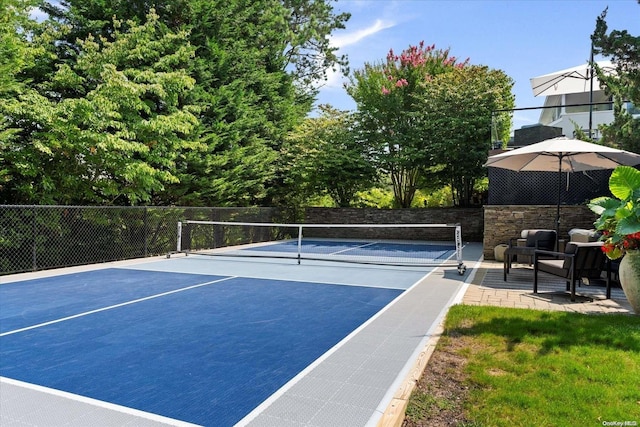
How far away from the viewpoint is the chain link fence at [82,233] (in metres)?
9.27

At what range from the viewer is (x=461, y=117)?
18016 mm

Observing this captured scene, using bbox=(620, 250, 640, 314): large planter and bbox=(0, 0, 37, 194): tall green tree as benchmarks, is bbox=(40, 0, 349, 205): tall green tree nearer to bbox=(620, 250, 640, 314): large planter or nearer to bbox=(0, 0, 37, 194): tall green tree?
bbox=(0, 0, 37, 194): tall green tree

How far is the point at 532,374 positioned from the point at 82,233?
1053cm

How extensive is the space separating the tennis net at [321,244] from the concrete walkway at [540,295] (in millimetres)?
1227

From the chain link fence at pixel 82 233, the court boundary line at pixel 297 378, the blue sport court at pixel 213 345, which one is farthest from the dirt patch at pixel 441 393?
the chain link fence at pixel 82 233

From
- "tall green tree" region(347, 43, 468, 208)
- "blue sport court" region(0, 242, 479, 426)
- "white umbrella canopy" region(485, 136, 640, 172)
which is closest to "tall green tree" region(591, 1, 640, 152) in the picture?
"white umbrella canopy" region(485, 136, 640, 172)

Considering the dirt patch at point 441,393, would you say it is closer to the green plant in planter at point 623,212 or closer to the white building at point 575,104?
the green plant in planter at point 623,212

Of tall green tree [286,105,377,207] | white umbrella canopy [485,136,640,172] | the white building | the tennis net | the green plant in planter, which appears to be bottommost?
the tennis net

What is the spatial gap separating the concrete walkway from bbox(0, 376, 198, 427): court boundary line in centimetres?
481

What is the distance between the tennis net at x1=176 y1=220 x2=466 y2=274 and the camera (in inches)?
485

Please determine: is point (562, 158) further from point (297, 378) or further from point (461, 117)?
point (461, 117)

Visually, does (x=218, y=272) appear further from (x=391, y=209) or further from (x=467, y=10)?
(x=391, y=209)

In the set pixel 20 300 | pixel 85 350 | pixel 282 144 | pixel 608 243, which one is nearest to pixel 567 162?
pixel 608 243

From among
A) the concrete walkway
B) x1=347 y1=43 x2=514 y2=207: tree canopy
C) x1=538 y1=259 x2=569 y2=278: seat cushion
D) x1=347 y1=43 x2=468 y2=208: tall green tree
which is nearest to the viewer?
the concrete walkway
